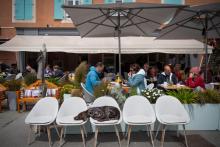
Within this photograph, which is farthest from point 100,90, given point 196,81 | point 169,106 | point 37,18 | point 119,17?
point 37,18

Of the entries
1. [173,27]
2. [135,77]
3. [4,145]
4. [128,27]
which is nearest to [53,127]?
[4,145]

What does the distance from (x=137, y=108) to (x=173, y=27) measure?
4.55m

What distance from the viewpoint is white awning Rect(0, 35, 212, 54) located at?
1377 cm

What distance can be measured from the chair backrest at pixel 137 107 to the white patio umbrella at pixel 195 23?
3071 mm

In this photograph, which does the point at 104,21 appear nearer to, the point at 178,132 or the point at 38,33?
the point at 178,132

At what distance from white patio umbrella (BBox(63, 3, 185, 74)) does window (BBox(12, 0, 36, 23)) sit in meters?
9.58

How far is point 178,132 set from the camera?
24.3ft

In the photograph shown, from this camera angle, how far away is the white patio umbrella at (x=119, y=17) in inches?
305

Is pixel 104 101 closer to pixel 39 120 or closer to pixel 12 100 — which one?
pixel 39 120

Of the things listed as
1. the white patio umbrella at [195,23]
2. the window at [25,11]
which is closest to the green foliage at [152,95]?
the white patio umbrella at [195,23]

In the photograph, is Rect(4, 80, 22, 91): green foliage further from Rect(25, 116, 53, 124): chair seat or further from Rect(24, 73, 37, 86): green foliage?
Rect(25, 116, 53, 124): chair seat

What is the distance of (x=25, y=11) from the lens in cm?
1905

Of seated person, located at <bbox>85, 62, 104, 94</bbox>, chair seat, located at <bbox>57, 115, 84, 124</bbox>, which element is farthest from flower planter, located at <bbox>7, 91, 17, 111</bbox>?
chair seat, located at <bbox>57, 115, 84, 124</bbox>

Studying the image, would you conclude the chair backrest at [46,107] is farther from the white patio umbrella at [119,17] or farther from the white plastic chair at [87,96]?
the white patio umbrella at [119,17]
